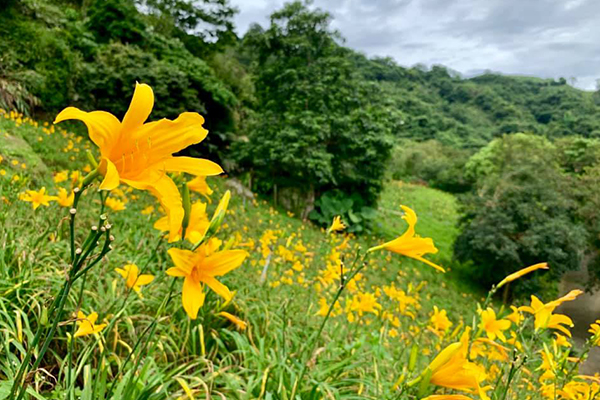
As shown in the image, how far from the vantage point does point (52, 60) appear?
22.0 feet

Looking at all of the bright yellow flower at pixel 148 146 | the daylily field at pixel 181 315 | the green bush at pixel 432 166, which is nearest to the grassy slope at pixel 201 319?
the daylily field at pixel 181 315

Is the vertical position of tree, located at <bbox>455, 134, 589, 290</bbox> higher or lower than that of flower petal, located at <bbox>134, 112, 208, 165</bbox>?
lower

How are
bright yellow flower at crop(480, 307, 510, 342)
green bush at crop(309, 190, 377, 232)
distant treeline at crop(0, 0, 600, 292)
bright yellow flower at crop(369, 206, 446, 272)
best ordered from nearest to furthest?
bright yellow flower at crop(369, 206, 446, 272) → bright yellow flower at crop(480, 307, 510, 342) → distant treeline at crop(0, 0, 600, 292) → green bush at crop(309, 190, 377, 232)

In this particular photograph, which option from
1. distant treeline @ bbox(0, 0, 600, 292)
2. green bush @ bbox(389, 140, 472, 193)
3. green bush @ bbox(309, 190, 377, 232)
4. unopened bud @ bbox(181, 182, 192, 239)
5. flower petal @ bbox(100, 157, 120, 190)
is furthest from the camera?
green bush @ bbox(389, 140, 472, 193)

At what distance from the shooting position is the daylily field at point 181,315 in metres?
0.63

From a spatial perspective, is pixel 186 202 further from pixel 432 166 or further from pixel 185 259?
pixel 432 166

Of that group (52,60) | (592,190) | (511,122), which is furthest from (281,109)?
(511,122)

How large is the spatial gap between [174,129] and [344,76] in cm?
943

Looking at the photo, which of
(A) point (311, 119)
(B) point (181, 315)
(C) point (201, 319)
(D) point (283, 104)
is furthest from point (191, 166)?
(D) point (283, 104)

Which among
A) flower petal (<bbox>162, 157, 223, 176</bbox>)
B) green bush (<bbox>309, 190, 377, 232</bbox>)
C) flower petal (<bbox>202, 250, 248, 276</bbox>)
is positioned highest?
flower petal (<bbox>162, 157, 223, 176</bbox>)

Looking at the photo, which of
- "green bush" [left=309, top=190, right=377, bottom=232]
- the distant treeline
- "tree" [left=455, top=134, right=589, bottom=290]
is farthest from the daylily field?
"tree" [left=455, top=134, right=589, bottom=290]

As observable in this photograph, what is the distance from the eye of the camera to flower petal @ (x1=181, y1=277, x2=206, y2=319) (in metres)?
0.80

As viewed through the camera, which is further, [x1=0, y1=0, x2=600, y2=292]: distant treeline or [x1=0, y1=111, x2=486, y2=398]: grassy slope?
[x1=0, y1=0, x2=600, y2=292]: distant treeline

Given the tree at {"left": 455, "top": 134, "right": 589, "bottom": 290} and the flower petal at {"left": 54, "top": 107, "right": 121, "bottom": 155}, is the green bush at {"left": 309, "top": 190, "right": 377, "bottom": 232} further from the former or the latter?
the flower petal at {"left": 54, "top": 107, "right": 121, "bottom": 155}
